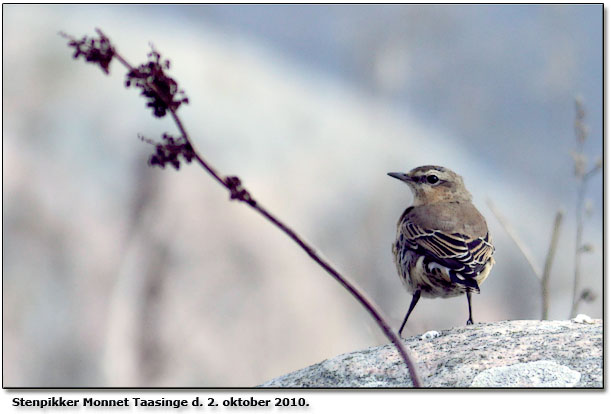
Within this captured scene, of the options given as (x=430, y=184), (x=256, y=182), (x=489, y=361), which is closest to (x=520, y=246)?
(x=489, y=361)

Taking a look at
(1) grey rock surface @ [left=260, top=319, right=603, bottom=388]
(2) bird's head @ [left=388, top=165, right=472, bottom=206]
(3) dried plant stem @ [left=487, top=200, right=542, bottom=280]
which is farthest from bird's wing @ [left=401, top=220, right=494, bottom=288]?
(1) grey rock surface @ [left=260, top=319, right=603, bottom=388]

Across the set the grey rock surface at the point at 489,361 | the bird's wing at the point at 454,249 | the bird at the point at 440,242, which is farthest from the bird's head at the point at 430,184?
the grey rock surface at the point at 489,361

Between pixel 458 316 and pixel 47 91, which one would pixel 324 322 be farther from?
pixel 47 91

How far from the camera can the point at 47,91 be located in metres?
8.59

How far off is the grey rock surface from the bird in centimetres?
83

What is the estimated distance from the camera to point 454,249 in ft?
16.4

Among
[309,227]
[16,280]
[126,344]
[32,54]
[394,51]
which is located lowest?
[126,344]

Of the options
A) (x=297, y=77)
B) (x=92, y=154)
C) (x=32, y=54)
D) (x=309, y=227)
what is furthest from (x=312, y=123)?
(x=32, y=54)

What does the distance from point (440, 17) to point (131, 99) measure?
10.7 ft

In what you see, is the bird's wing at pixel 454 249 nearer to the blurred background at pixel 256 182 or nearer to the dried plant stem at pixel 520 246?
the dried plant stem at pixel 520 246

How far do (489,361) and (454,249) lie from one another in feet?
5.27

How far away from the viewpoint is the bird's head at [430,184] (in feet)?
19.0

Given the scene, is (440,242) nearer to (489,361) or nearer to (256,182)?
(489,361)

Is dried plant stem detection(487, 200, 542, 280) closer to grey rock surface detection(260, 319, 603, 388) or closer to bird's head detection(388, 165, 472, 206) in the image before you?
grey rock surface detection(260, 319, 603, 388)
